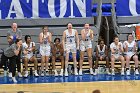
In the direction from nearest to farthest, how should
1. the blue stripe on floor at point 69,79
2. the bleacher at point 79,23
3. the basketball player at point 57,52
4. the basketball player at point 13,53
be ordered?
the blue stripe on floor at point 69,79 < the basketball player at point 13,53 < the basketball player at point 57,52 < the bleacher at point 79,23

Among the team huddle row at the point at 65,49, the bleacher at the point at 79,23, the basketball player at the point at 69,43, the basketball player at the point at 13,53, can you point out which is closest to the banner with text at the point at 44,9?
the bleacher at the point at 79,23

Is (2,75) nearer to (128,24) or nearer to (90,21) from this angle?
(90,21)

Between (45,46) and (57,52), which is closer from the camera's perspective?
(45,46)

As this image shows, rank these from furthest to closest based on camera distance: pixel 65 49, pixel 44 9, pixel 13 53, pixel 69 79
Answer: pixel 44 9, pixel 65 49, pixel 13 53, pixel 69 79

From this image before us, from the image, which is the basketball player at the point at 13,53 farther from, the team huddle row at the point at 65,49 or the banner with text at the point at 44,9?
the banner with text at the point at 44,9

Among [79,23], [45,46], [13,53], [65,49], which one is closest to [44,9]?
[79,23]

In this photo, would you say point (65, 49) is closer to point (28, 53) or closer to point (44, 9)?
point (28, 53)

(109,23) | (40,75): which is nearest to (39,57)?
(40,75)

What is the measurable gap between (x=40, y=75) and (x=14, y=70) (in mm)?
1042

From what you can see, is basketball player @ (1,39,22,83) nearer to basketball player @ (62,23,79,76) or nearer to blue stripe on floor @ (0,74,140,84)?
blue stripe on floor @ (0,74,140,84)

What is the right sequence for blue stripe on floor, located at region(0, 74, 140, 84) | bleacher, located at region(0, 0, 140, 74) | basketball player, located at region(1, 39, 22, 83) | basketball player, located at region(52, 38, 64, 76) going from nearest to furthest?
1. blue stripe on floor, located at region(0, 74, 140, 84)
2. basketball player, located at region(1, 39, 22, 83)
3. basketball player, located at region(52, 38, 64, 76)
4. bleacher, located at region(0, 0, 140, 74)

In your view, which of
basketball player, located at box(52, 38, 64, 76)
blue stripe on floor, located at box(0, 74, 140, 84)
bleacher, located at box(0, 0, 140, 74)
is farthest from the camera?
bleacher, located at box(0, 0, 140, 74)

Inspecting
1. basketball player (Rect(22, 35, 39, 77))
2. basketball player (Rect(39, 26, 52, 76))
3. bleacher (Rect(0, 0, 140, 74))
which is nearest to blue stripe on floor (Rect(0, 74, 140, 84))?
basketball player (Rect(22, 35, 39, 77))

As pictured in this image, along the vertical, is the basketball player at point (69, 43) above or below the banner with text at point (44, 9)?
below
